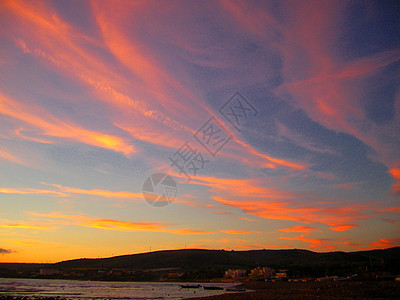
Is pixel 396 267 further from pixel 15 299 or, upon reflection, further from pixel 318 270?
pixel 15 299

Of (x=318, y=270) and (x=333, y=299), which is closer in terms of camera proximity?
(x=333, y=299)

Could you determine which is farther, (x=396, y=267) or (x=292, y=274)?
(x=292, y=274)

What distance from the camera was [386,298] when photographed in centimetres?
5047

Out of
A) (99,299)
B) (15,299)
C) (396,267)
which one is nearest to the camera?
(15,299)

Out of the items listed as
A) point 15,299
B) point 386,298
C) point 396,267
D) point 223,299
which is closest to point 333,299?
point 386,298

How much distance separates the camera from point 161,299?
82.1 meters

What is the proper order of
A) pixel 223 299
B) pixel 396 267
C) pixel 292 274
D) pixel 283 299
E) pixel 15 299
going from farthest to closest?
pixel 292 274
pixel 396 267
pixel 15 299
pixel 223 299
pixel 283 299

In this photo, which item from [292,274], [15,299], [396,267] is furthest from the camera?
[292,274]

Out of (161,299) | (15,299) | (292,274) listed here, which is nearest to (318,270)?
(292,274)

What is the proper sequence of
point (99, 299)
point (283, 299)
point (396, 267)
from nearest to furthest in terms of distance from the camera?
point (283, 299) < point (99, 299) < point (396, 267)

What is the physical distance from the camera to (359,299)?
5212cm

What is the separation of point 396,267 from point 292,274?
58.8m

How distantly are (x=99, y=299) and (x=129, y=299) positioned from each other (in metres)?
7.60

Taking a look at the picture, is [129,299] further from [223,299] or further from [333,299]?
[333,299]
